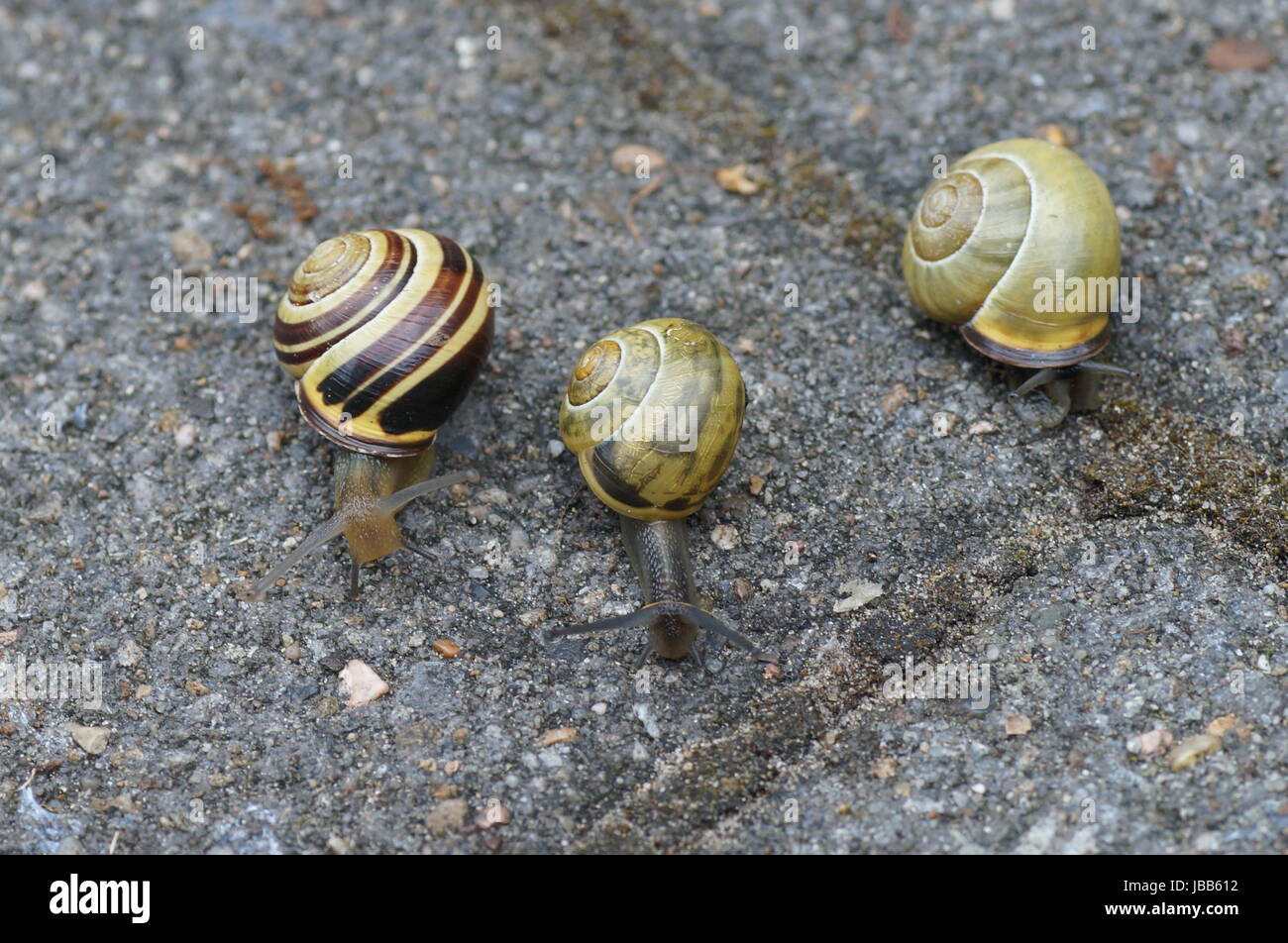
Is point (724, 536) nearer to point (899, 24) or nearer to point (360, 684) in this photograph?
point (360, 684)

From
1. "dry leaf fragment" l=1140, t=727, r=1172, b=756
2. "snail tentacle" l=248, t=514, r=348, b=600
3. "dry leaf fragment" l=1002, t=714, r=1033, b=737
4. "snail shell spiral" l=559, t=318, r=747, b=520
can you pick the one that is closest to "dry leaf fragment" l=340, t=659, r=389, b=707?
"snail tentacle" l=248, t=514, r=348, b=600

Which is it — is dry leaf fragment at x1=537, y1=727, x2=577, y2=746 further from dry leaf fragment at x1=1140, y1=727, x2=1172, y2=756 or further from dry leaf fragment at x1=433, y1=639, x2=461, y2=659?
dry leaf fragment at x1=1140, y1=727, x2=1172, y2=756

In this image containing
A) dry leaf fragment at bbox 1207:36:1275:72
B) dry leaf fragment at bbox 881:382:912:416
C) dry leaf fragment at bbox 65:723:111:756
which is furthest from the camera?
dry leaf fragment at bbox 1207:36:1275:72

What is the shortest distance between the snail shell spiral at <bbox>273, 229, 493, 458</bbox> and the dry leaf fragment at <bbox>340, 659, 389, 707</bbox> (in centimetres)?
61

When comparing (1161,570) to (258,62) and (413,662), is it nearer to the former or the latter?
(413,662)

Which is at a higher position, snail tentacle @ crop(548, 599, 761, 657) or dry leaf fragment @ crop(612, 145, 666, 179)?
dry leaf fragment @ crop(612, 145, 666, 179)

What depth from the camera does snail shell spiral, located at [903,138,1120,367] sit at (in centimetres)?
323

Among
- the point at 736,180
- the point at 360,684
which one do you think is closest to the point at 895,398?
the point at 736,180

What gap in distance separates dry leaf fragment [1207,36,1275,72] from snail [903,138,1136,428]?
42.0 inches

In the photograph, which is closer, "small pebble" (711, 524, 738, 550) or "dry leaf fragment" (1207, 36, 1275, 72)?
"small pebble" (711, 524, 738, 550)

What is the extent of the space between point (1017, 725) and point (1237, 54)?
2.60m

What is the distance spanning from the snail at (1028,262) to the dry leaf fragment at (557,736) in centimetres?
158

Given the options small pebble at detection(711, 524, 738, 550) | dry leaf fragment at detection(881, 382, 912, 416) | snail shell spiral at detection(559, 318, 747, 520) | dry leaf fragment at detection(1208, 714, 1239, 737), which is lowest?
small pebble at detection(711, 524, 738, 550)

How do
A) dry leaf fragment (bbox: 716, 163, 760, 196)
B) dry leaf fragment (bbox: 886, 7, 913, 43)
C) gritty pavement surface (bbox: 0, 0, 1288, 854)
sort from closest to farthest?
1. gritty pavement surface (bbox: 0, 0, 1288, 854)
2. dry leaf fragment (bbox: 716, 163, 760, 196)
3. dry leaf fragment (bbox: 886, 7, 913, 43)
